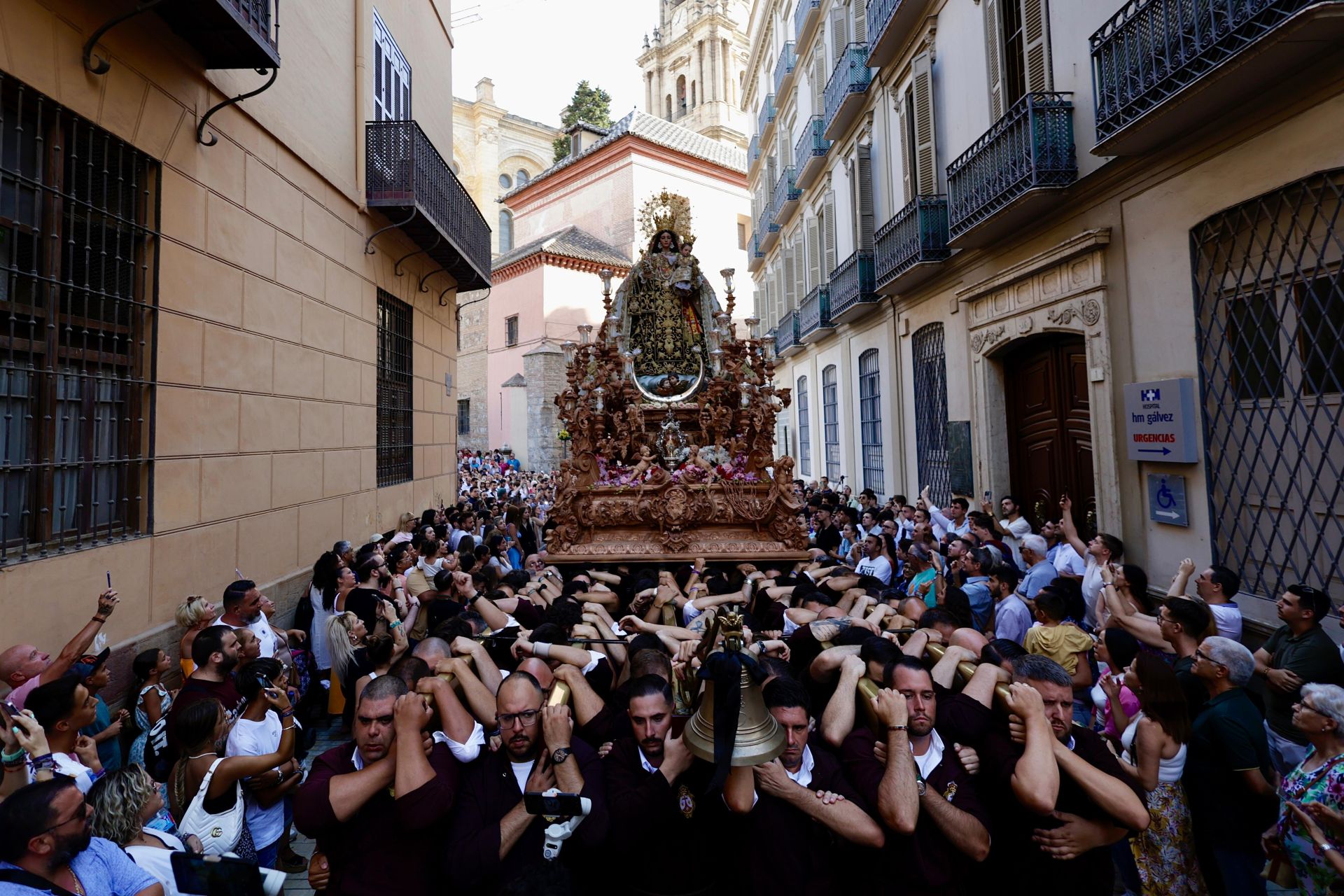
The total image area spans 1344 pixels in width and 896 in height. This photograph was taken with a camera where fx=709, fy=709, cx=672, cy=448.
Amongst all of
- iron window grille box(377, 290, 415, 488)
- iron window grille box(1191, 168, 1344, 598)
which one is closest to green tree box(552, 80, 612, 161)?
iron window grille box(377, 290, 415, 488)

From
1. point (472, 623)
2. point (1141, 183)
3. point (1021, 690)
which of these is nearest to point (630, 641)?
point (472, 623)

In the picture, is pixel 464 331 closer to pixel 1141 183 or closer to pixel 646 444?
pixel 646 444

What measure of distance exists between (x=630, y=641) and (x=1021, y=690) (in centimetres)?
187

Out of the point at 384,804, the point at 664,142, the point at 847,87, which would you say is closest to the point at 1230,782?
the point at 384,804

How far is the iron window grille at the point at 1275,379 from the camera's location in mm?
4762

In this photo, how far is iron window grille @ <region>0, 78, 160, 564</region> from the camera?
403 centimetres

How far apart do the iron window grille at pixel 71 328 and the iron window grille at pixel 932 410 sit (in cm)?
947

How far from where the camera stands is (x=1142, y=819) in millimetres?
2373

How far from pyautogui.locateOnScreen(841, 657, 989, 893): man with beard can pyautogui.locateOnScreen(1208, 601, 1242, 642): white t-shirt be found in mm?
2734

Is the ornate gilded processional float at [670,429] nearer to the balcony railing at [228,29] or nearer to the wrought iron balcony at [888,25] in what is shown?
the wrought iron balcony at [888,25]

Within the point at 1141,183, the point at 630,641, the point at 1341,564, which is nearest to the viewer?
the point at 630,641

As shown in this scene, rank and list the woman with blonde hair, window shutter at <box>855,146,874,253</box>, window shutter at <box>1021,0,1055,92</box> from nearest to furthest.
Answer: the woman with blonde hair < window shutter at <box>1021,0,1055,92</box> < window shutter at <box>855,146,874,253</box>

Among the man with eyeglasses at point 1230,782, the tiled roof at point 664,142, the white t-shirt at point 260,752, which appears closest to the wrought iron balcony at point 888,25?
the man with eyeglasses at point 1230,782

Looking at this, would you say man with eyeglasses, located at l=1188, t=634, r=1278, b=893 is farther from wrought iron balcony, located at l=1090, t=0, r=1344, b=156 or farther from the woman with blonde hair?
the woman with blonde hair
